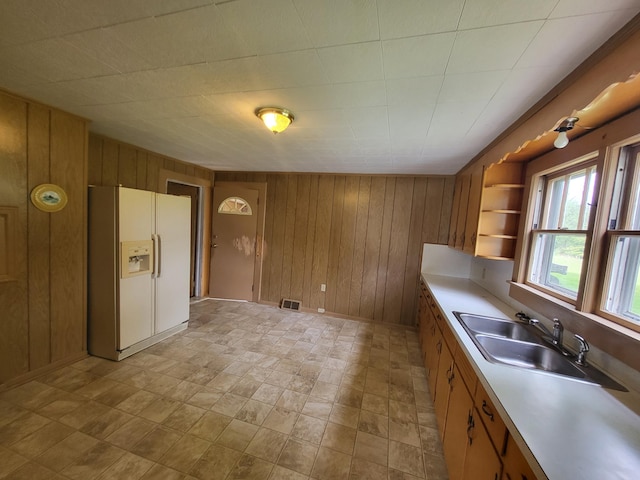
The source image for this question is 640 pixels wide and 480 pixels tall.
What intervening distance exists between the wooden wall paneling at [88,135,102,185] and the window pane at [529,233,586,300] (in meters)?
4.37

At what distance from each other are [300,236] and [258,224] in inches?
31.3

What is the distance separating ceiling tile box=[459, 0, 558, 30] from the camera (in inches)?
35.4

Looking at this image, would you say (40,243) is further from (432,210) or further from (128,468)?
(432,210)

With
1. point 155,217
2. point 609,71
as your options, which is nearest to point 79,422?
point 155,217

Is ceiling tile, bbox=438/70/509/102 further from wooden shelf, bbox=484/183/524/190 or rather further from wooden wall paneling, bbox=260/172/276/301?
wooden wall paneling, bbox=260/172/276/301

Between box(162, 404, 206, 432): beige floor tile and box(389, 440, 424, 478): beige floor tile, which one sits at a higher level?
box(389, 440, 424, 478): beige floor tile

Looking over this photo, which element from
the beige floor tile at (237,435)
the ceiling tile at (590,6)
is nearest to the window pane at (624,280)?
the ceiling tile at (590,6)

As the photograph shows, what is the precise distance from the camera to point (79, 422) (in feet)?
5.77

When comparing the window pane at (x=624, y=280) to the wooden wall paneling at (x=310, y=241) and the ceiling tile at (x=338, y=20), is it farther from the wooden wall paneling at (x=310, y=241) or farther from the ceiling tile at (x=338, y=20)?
the wooden wall paneling at (x=310, y=241)

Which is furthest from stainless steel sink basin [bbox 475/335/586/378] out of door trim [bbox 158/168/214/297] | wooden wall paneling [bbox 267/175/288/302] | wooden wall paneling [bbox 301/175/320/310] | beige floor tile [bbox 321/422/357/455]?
door trim [bbox 158/168/214/297]

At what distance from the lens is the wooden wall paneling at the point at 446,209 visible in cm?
364

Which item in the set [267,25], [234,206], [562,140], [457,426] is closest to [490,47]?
[562,140]

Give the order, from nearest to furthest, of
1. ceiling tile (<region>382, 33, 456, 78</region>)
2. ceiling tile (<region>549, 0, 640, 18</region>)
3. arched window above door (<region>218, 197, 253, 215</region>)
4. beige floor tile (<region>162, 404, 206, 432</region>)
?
ceiling tile (<region>549, 0, 640, 18</region>) → ceiling tile (<region>382, 33, 456, 78</region>) → beige floor tile (<region>162, 404, 206, 432</region>) → arched window above door (<region>218, 197, 253, 215</region>)

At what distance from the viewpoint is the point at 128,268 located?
253 cm
